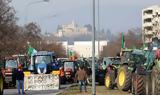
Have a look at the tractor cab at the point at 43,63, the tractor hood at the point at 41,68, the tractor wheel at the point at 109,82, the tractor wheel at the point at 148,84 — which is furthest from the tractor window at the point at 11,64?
the tractor wheel at the point at 148,84

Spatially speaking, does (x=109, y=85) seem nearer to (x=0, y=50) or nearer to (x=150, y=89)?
(x=150, y=89)

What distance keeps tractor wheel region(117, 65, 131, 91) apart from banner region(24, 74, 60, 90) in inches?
282

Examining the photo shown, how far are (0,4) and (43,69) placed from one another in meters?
23.6

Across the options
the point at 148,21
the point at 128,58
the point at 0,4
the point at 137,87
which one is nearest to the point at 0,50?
the point at 0,4

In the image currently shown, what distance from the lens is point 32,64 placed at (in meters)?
43.4

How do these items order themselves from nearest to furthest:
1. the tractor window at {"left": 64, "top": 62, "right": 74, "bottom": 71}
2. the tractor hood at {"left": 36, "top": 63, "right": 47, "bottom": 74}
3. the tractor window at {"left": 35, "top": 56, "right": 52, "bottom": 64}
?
the tractor hood at {"left": 36, "top": 63, "right": 47, "bottom": 74}
the tractor window at {"left": 35, "top": 56, "right": 52, "bottom": 64}
the tractor window at {"left": 64, "top": 62, "right": 74, "bottom": 71}

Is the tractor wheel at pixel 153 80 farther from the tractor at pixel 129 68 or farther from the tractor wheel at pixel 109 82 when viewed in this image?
the tractor wheel at pixel 109 82

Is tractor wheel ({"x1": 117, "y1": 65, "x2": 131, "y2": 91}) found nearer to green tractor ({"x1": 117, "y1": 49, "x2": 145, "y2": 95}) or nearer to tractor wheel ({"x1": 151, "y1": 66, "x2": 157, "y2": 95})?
green tractor ({"x1": 117, "y1": 49, "x2": 145, "y2": 95})

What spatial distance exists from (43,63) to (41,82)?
6905mm

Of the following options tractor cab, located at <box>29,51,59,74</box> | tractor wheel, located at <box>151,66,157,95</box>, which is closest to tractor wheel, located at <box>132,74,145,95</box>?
tractor wheel, located at <box>151,66,157,95</box>

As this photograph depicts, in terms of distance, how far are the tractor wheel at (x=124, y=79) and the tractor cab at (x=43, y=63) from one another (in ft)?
41.9

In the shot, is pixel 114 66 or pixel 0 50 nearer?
pixel 114 66

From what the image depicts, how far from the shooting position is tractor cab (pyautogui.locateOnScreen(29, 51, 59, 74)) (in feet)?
138

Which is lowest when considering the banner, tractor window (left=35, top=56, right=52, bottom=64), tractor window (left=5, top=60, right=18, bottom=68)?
the banner
